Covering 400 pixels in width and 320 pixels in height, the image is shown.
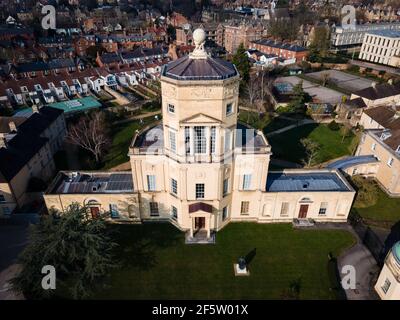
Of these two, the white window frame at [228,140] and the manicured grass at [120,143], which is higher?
the white window frame at [228,140]

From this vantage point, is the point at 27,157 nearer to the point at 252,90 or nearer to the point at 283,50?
the point at 252,90

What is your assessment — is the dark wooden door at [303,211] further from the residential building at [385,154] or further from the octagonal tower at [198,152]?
the residential building at [385,154]

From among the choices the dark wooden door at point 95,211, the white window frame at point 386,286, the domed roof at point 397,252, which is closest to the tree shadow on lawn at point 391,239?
the white window frame at point 386,286

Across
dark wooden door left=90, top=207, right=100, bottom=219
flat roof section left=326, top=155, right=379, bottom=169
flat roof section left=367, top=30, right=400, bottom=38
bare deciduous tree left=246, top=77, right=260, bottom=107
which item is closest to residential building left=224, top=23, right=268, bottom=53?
flat roof section left=367, top=30, right=400, bottom=38

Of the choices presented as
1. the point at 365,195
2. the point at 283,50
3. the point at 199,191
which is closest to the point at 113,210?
the point at 199,191

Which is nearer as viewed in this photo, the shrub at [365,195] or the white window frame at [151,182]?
the white window frame at [151,182]

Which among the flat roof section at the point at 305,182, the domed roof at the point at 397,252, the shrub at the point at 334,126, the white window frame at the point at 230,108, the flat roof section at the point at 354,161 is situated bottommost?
the shrub at the point at 334,126

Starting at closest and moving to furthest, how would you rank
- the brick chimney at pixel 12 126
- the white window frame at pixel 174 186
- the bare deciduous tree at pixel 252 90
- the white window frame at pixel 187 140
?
the white window frame at pixel 187 140 → the white window frame at pixel 174 186 → the brick chimney at pixel 12 126 → the bare deciduous tree at pixel 252 90
